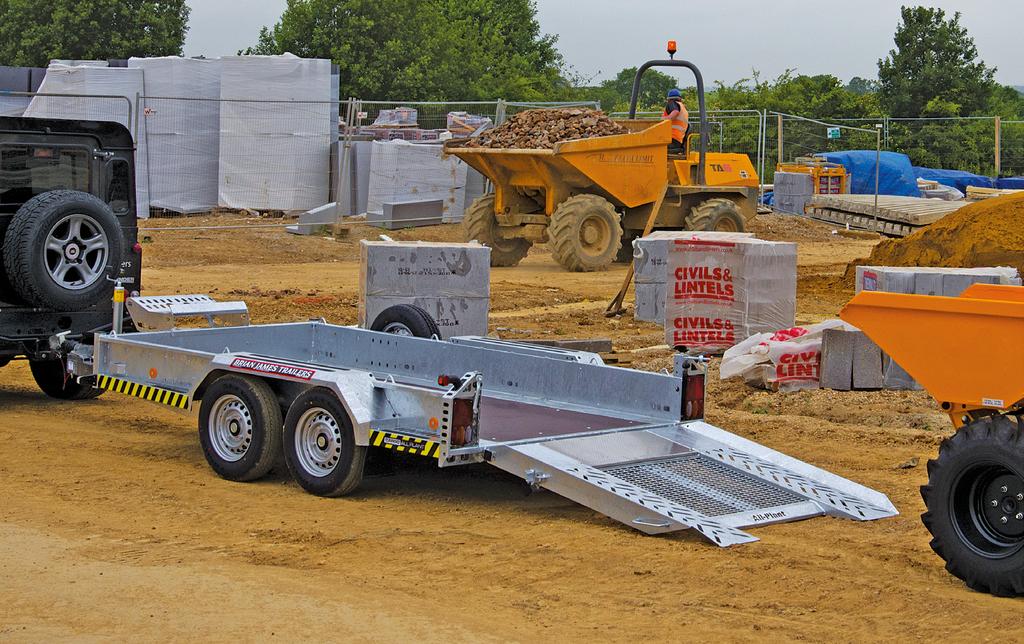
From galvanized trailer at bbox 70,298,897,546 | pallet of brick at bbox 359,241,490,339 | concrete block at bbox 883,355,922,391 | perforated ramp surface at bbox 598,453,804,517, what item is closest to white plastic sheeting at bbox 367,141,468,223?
pallet of brick at bbox 359,241,490,339

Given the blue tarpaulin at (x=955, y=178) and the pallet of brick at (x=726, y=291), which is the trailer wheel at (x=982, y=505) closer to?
the pallet of brick at (x=726, y=291)

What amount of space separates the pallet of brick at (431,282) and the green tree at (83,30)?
37.8 meters

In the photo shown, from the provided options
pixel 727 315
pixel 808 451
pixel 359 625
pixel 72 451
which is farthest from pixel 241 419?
pixel 727 315

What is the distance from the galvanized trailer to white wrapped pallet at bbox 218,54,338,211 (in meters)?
17.7

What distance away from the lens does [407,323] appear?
10305mm

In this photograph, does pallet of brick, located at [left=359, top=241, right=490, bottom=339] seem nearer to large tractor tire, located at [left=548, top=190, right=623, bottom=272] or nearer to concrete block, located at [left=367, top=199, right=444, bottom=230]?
large tractor tire, located at [left=548, top=190, right=623, bottom=272]

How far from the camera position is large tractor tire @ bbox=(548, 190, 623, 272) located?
68.8ft

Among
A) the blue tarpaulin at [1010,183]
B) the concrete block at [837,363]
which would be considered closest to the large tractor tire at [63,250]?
the concrete block at [837,363]

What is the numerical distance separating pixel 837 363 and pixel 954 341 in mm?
5223

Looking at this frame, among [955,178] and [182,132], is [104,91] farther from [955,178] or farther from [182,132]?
[955,178]

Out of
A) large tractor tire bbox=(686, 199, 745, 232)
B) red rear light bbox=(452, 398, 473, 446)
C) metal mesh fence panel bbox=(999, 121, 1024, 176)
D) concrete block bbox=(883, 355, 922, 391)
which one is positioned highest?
metal mesh fence panel bbox=(999, 121, 1024, 176)

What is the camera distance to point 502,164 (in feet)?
69.7

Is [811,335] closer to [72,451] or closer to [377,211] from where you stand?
[72,451]

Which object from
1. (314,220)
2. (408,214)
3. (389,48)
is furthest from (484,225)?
(389,48)
